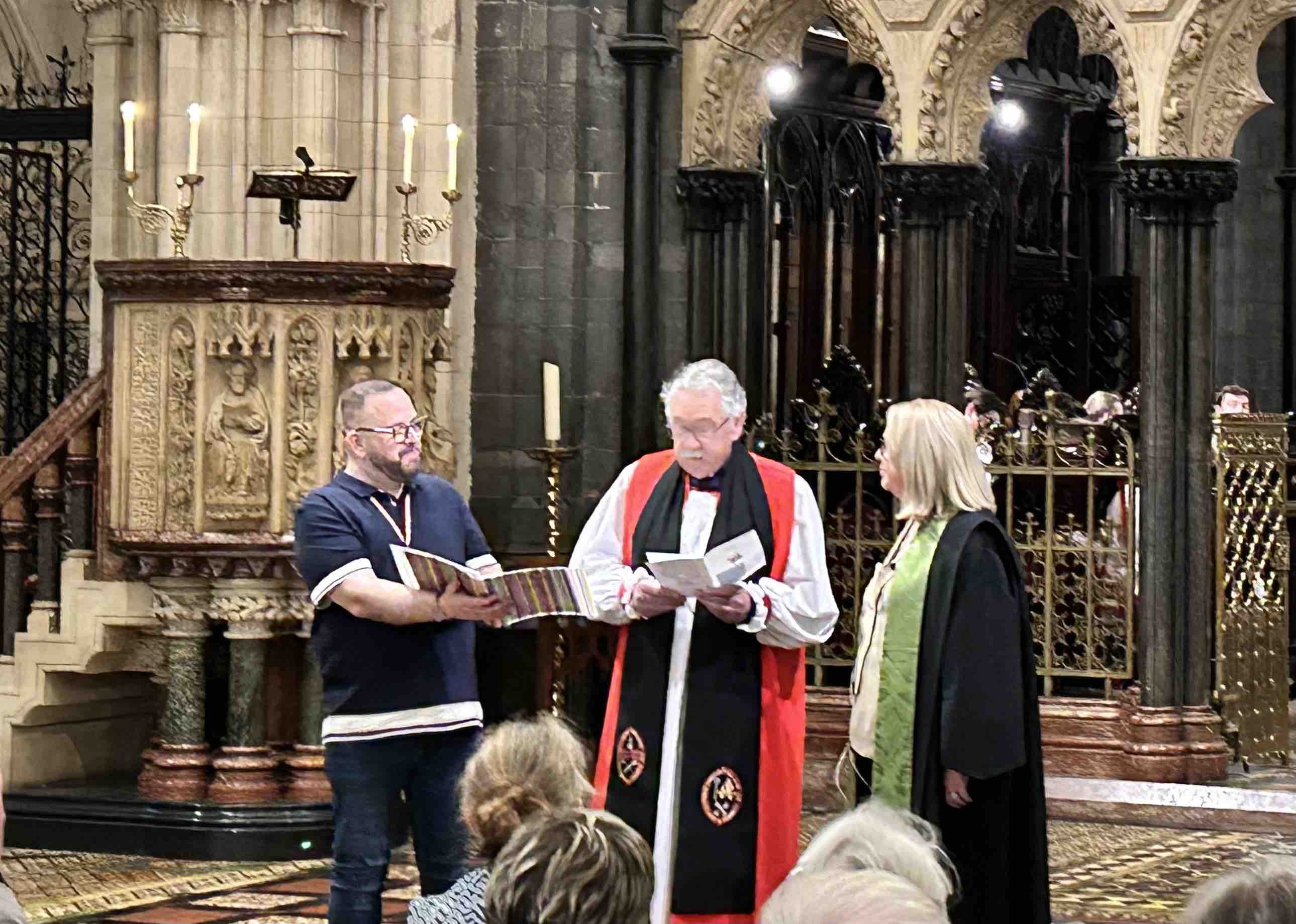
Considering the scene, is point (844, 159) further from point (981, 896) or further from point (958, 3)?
point (981, 896)

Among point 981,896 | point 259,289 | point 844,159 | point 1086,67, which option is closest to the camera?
point 981,896

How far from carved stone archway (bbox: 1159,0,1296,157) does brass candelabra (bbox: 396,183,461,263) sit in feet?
9.82

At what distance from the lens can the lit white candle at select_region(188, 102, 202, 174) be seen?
28.5 feet

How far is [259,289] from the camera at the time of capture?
8.72 metres

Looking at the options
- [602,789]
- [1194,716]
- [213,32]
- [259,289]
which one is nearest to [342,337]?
[259,289]

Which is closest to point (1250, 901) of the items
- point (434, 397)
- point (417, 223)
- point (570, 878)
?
point (570, 878)

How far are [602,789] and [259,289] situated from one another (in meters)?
3.07

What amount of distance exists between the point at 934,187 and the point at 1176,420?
4.61ft

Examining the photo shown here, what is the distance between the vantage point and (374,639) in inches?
236

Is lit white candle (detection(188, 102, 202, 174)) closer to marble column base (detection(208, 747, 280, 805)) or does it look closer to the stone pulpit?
the stone pulpit

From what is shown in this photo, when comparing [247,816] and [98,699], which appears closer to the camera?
[247,816]

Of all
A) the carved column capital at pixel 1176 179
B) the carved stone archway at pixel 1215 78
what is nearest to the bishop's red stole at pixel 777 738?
the carved column capital at pixel 1176 179

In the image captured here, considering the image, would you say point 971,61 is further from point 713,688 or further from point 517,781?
point 517,781

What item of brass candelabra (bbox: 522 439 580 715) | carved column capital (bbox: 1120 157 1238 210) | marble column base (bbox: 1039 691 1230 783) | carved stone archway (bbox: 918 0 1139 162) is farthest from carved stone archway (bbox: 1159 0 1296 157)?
Result: brass candelabra (bbox: 522 439 580 715)
